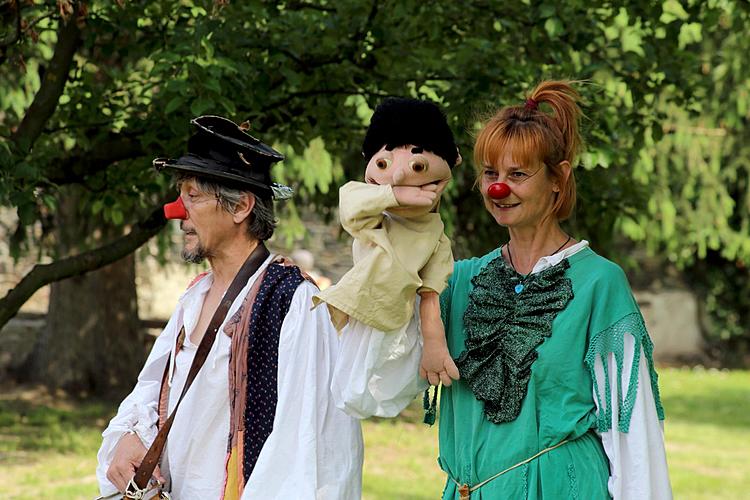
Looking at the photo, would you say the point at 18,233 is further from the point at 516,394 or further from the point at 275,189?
the point at 516,394

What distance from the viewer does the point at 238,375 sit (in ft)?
9.76

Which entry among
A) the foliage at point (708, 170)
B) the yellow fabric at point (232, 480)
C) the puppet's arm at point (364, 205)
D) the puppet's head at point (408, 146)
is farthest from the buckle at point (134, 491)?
the foliage at point (708, 170)

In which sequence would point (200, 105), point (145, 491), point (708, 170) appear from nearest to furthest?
point (145, 491), point (200, 105), point (708, 170)

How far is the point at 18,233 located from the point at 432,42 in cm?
256

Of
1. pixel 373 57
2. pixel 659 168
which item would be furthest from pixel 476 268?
pixel 659 168

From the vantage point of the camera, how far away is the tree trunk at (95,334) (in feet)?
36.7

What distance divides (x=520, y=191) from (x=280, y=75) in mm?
2664

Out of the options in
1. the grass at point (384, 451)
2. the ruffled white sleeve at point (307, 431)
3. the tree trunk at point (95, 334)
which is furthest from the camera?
the tree trunk at point (95, 334)

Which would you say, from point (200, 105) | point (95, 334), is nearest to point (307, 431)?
point (200, 105)

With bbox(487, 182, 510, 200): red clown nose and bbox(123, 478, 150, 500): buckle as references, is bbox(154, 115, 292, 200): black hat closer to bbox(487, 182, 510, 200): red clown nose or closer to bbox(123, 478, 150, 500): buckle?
bbox(487, 182, 510, 200): red clown nose

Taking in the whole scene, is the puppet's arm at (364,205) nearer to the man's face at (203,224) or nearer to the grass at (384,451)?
the man's face at (203,224)

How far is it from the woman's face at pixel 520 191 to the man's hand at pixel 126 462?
1.17 metres

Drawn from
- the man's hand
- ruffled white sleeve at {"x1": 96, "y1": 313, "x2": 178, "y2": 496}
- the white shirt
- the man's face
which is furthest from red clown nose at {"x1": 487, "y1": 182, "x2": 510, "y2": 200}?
the man's hand

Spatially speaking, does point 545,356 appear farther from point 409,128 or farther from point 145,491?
point 145,491
